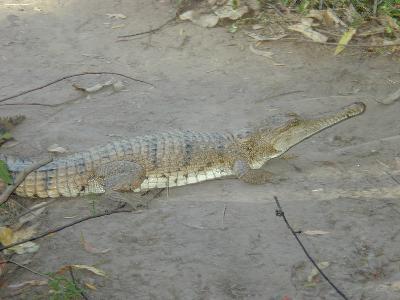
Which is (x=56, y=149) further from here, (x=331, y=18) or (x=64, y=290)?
(x=331, y=18)

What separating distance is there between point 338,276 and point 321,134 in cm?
215

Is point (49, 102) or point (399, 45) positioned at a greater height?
point (399, 45)

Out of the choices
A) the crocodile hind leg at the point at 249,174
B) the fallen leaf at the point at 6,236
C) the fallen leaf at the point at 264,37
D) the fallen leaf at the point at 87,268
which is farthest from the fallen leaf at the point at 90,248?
the fallen leaf at the point at 264,37

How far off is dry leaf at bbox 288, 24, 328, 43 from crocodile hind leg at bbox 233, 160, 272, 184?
99.3 inches

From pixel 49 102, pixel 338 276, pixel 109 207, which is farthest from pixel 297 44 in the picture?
pixel 338 276

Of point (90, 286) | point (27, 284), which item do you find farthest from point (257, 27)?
point (27, 284)

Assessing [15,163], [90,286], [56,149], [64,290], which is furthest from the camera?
[56,149]

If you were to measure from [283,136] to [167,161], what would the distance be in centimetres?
106

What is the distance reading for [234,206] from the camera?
13.3 ft

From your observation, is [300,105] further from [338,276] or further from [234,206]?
[338,276]

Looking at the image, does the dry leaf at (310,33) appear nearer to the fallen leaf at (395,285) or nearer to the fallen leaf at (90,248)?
the fallen leaf at (395,285)

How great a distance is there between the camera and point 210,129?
5316mm

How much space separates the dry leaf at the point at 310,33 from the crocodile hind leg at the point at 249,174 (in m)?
2.52

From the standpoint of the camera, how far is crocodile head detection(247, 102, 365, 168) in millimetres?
4711
